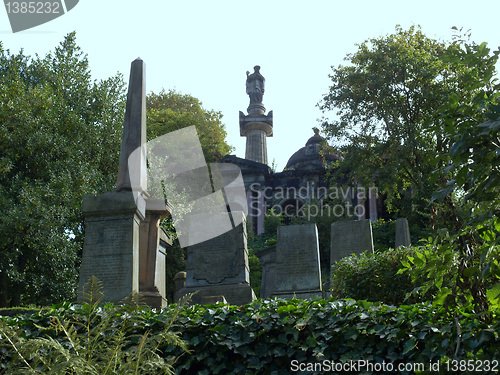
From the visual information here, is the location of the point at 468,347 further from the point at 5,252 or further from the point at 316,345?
the point at 5,252

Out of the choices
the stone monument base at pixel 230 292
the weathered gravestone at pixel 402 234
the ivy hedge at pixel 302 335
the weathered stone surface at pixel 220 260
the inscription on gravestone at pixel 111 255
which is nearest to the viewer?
the ivy hedge at pixel 302 335

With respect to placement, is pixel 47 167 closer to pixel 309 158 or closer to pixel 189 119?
pixel 189 119

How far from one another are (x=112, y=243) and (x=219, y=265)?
204 inches

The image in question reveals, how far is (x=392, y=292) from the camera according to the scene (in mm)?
8297

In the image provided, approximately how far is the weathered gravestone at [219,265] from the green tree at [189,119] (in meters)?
24.1

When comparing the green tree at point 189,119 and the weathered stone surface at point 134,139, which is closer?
the weathered stone surface at point 134,139

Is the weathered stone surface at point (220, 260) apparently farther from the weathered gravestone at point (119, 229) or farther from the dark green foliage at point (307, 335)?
the dark green foliage at point (307, 335)

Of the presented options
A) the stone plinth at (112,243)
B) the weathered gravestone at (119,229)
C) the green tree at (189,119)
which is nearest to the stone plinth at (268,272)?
the weathered gravestone at (119,229)

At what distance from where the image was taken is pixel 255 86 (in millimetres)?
46594

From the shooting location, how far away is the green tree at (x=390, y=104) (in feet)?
77.2

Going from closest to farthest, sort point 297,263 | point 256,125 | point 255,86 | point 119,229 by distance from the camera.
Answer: point 119,229 < point 297,263 < point 256,125 < point 255,86

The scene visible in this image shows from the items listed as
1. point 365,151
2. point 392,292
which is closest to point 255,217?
point 365,151

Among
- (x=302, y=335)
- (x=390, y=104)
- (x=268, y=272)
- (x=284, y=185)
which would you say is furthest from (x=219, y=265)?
(x=284, y=185)

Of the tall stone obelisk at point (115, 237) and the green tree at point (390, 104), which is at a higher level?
the green tree at point (390, 104)
